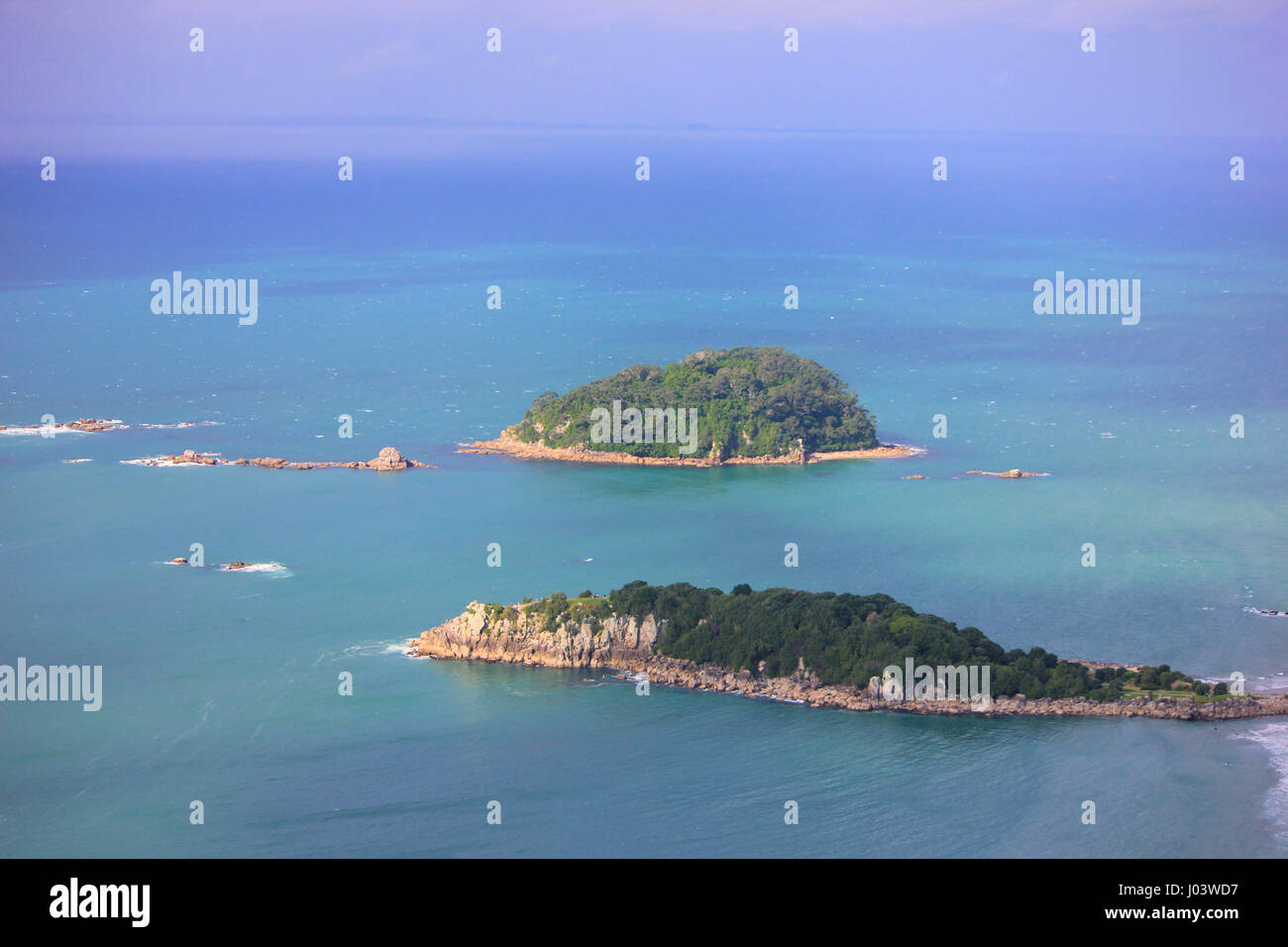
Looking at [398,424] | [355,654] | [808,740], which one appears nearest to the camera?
[808,740]

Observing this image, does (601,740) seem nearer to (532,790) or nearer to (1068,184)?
(532,790)

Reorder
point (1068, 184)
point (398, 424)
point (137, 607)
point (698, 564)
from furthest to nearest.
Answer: point (1068, 184), point (398, 424), point (698, 564), point (137, 607)

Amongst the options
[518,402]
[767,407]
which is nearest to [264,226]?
[518,402]

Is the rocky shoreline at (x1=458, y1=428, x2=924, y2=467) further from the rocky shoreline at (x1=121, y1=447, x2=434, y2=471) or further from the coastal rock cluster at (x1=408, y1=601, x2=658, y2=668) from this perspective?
the coastal rock cluster at (x1=408, y1=601, x2=658, y2=668)

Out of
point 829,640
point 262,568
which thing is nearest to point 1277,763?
point 829,640

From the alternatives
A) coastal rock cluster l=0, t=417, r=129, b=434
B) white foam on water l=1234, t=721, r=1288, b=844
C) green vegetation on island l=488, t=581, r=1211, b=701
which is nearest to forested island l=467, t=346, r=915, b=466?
coastal rock cluster l=0, t=417, r=129, b=434

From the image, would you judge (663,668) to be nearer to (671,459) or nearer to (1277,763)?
(1277,763)

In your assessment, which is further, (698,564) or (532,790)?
(698,564)
